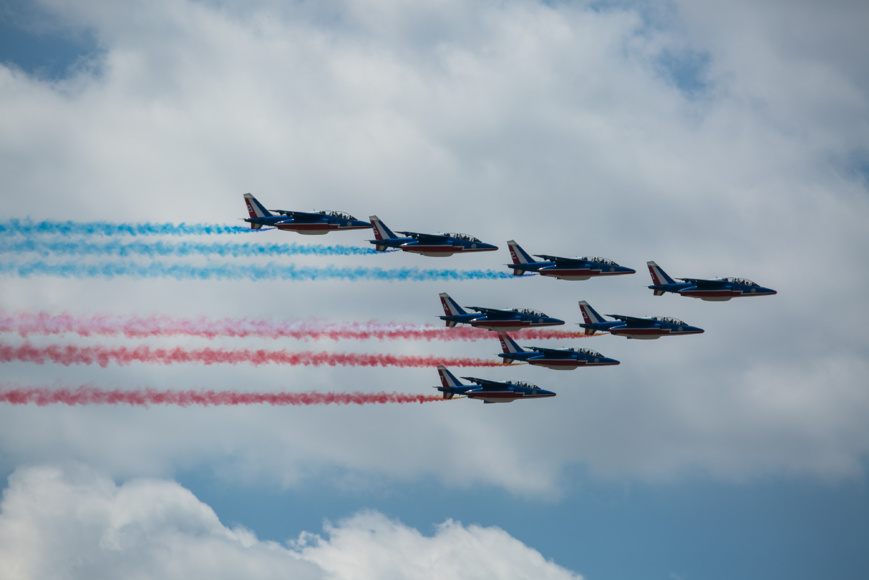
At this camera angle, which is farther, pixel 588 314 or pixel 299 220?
pixel 588 314

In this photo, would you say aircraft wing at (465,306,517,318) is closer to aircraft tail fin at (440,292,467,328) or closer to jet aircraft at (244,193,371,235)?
aircraft tail fin at (440,292,467,328)

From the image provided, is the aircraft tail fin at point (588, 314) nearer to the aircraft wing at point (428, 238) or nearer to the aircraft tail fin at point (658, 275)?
the aircraft tail fin at point (658, 275)

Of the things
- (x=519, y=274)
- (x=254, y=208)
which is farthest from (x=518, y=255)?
(x=254, y=208)

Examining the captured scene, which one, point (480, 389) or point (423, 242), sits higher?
point (423, 242)

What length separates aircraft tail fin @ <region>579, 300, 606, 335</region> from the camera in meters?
127

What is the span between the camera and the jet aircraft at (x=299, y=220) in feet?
379

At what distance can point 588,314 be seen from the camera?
128 meters

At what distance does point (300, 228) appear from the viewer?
11688 centimetres

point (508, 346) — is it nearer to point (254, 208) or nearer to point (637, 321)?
point (637, 321)

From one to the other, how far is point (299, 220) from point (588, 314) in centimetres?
3423

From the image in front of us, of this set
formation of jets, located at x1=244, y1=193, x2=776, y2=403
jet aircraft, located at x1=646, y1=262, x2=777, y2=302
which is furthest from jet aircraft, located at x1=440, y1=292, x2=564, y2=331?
jet aircraft, located at x1=646, y1=262, x2=777, y2=302

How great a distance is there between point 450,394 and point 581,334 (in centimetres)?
1765

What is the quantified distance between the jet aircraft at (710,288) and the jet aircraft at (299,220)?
3319 centimetres

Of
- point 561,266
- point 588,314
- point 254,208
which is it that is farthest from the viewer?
point 588,314
